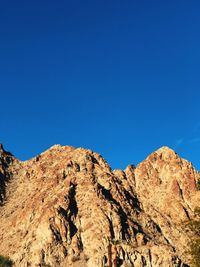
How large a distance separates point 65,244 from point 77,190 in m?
22.9

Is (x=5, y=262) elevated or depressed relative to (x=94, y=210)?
depressed

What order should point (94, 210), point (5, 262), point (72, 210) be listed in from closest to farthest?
1. point (5, 262)
2. point (94, 210)
3. point (72, 210)

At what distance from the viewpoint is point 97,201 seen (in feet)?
380

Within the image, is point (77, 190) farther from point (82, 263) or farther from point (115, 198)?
point (82, 263)

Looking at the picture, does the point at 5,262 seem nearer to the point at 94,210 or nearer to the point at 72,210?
the point at 72,210

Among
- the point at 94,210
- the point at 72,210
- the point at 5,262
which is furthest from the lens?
the point at 72,210

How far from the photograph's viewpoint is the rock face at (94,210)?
100688mm

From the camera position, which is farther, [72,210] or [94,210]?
[72,210]

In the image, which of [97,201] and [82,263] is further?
[97,201]

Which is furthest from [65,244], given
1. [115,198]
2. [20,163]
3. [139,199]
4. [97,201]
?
[20,163]

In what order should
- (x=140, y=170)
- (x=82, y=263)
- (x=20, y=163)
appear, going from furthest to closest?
(x=20, y=163) → (x=140, y=170) → (x=82, y=263)

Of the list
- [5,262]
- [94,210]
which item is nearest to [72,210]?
[94,210]

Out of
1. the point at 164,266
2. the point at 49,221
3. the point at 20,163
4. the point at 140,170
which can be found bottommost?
the point at 164,266

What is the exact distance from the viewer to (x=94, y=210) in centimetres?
11275
